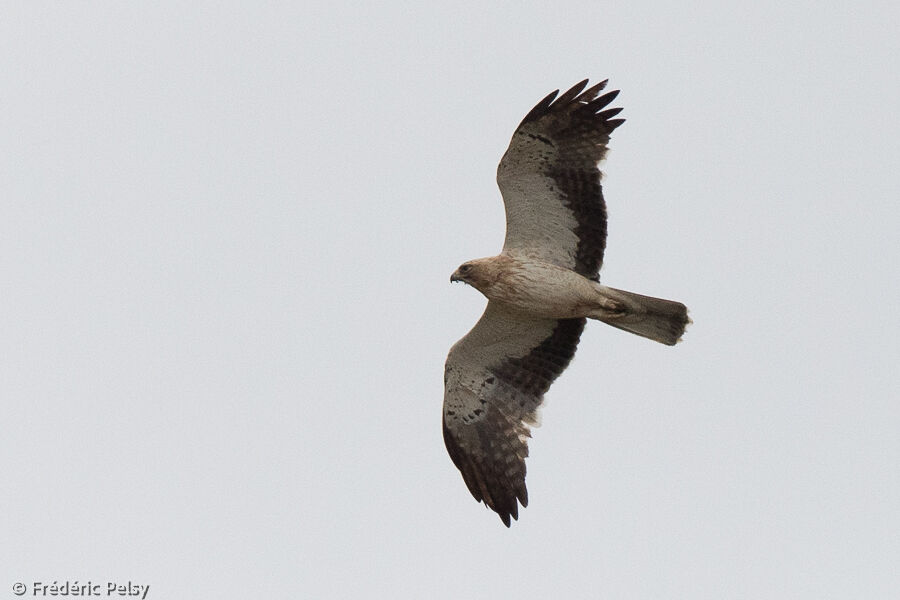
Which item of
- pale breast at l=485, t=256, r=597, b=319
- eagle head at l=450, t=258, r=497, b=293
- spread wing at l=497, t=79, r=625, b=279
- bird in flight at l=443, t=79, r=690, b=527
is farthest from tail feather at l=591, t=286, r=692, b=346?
eagle head at l=450, t=258, r=497, b=293

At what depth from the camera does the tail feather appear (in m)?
13.4

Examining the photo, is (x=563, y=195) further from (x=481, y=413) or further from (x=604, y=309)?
(x=481, y=413)

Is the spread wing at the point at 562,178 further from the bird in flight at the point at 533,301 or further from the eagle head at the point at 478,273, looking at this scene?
the eagle head at the point at 478,273

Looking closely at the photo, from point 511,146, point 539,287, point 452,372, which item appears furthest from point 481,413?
point 511,146

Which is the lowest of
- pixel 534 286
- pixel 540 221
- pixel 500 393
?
pixel 500 393

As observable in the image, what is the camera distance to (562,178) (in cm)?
1332

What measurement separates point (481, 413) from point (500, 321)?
3.34 feet

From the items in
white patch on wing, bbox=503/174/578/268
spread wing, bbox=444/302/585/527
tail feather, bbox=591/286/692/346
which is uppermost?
white patch on wing, bbox=503/174/578/268

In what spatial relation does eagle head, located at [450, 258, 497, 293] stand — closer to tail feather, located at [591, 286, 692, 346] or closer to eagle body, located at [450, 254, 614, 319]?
eagle body, located at [450, 254, 614, 319]

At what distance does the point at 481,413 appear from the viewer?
14.2m

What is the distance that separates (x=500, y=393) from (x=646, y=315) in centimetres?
177

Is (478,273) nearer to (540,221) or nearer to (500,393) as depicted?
(540,221)

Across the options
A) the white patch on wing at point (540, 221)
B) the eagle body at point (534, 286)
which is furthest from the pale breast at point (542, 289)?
the white patch on wing at point (540, 221)

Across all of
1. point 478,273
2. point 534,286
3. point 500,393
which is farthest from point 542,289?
point 500,393
